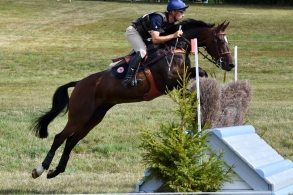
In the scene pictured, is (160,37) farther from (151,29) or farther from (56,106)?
(56,106)

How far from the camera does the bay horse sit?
844 centimetres

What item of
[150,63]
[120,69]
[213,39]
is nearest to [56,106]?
[120,69]

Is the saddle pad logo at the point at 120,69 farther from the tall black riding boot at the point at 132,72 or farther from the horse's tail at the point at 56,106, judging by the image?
the horse's tail at the point at 56,106

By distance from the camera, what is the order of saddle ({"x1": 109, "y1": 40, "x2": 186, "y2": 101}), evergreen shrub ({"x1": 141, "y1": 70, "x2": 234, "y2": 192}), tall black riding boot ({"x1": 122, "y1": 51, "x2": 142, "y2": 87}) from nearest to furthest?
evergreen shrub ({"x1": 141, "y1": 70, "x2": 234, "y2": 192}), tall black riding boot ({"x1": 122, "y1": 51, "x2": 142, "y2": 87}), saddle ({"x1": 109, "y1": 40, "x2": 186, "y2": 101})

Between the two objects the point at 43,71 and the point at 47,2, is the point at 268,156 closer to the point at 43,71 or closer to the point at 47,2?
the point at 43,71

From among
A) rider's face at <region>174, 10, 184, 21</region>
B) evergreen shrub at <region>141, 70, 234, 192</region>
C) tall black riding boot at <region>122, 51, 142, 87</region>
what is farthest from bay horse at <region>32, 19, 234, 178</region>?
evergreen shrub at <region>141, 70, 234, 192</region>

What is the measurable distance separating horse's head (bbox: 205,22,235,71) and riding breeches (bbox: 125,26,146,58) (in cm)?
86

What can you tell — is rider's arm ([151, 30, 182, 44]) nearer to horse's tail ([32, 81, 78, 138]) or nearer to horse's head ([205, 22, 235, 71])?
horse's head ([205, 22, 235, 71])

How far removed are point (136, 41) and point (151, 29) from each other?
0.30 meters

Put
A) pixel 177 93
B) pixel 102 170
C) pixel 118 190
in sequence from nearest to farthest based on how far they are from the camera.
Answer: pixel 177 93
pixel 118 190
pixel 102 170

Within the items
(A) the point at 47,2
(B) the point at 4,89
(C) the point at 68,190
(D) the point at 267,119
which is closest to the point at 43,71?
(B) the point at 4,89

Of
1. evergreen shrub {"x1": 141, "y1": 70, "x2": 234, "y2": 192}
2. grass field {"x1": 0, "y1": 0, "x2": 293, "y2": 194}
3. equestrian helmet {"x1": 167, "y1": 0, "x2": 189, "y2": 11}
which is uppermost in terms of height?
equestrian helmet {"x1": 167, "y1": 0, "x2": 189, "y2": 11}

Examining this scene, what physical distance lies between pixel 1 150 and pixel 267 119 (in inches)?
198

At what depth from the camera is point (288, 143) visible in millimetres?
11453
